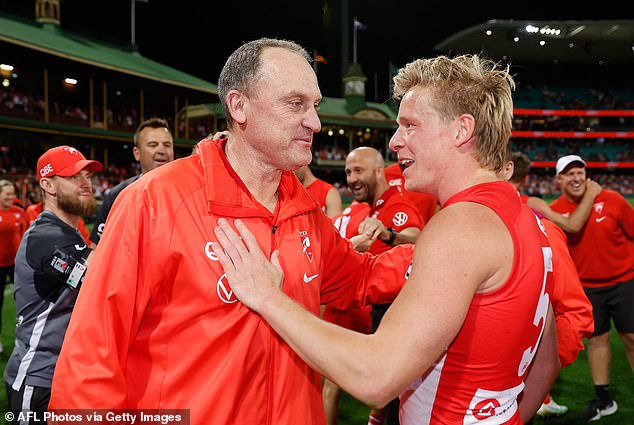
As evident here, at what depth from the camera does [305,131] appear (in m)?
1.99

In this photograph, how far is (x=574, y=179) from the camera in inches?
212

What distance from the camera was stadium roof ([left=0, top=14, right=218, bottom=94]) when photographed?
72.8ft

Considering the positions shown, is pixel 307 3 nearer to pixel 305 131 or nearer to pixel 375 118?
pixel 375 118

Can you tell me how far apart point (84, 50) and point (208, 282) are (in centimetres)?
2772

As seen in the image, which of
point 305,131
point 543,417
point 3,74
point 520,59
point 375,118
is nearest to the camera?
point 305,131

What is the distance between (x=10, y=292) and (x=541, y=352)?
38.1 feet

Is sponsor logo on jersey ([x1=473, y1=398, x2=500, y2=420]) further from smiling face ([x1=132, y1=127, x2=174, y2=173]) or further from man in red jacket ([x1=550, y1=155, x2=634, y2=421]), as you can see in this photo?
man in red jacket ([x1=550, y1=155, x2=634, y2=421])

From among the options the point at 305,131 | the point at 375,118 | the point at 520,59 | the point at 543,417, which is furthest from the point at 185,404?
the point at 520,59

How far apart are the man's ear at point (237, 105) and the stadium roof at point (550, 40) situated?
37.1 m

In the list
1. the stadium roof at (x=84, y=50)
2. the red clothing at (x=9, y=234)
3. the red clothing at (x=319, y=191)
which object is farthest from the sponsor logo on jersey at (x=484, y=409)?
the stadium roof at (x=84, y=50)

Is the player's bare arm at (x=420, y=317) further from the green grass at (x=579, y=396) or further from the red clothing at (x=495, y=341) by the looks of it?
the green grass at (x=579, y=396)

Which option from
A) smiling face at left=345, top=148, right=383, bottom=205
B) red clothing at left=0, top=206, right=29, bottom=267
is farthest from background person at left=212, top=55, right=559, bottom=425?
red clothing at left=0, top=206, right=29, bottom=267

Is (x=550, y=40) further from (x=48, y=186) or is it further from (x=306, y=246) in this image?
(x=306, y=246)

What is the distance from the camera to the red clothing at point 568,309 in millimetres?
2770
